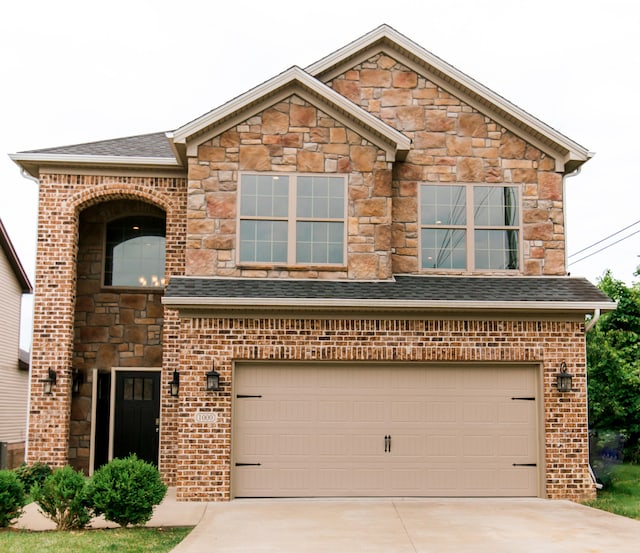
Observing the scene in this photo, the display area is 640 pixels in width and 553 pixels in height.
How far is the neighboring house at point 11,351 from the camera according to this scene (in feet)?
75.7

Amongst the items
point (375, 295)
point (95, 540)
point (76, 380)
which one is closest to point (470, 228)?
point (375, 295)

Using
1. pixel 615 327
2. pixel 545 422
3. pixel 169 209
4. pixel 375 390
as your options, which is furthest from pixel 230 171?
pixel 615 327

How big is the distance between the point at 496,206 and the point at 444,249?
1.27 m

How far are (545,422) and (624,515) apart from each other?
1903 mm

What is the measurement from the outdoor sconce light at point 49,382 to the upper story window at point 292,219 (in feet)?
14.2

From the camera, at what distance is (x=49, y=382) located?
14.6 m

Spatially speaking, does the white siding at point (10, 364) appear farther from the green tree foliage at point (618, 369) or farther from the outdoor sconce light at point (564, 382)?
the outdoor sconce light at point (564, 382)

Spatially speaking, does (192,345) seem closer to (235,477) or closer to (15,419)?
Result: (235,477)

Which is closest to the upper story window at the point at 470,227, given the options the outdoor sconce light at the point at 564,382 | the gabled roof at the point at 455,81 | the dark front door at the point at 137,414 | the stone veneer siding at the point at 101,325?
the gabled roof at the point at 455,81

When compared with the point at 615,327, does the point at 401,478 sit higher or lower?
lower

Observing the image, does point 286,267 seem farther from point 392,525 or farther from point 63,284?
point 392,525

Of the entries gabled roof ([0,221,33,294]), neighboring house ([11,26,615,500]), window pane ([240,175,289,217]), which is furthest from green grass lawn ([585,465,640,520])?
gabled roof ([0,221,33,294])

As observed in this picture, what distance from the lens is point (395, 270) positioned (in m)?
14.3

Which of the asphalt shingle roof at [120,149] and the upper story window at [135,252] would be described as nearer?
the asphalt shingle roof at [120,149]
